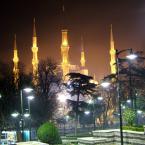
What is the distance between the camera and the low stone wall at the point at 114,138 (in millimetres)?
25306

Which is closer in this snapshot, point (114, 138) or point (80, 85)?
point (114, 138)

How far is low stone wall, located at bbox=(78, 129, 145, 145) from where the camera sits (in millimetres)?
25306

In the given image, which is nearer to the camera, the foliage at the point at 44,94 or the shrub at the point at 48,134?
the shrub at the point at 48,134

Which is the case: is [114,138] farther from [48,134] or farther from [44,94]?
[44,94]

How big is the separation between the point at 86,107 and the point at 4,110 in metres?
11.6

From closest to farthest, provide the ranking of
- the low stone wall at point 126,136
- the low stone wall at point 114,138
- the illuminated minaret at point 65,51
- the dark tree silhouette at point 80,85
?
the low stone wall at point 126,136
the low stone wall at point 114,138
the dark tree silhouette at point 80,85
the illuminated minaret at point 65,51

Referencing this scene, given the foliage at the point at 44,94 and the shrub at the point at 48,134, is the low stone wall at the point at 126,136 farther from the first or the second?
the foliage at the point at 44,94

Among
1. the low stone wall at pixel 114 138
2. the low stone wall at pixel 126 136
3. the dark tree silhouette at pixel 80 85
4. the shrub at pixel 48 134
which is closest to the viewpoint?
the low stone wall at pixel 126 136

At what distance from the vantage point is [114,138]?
2841 cm

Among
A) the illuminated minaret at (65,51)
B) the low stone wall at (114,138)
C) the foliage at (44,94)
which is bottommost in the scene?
the low stone wall at (114,138)

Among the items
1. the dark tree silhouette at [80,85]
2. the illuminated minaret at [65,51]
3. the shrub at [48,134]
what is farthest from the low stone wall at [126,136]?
the illuminated minaret at [65,51]

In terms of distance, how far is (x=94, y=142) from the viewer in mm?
27453

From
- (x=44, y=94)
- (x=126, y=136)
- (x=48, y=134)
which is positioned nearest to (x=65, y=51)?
(x=44, y=94)

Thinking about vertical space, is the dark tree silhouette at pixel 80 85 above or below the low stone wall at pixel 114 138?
above
